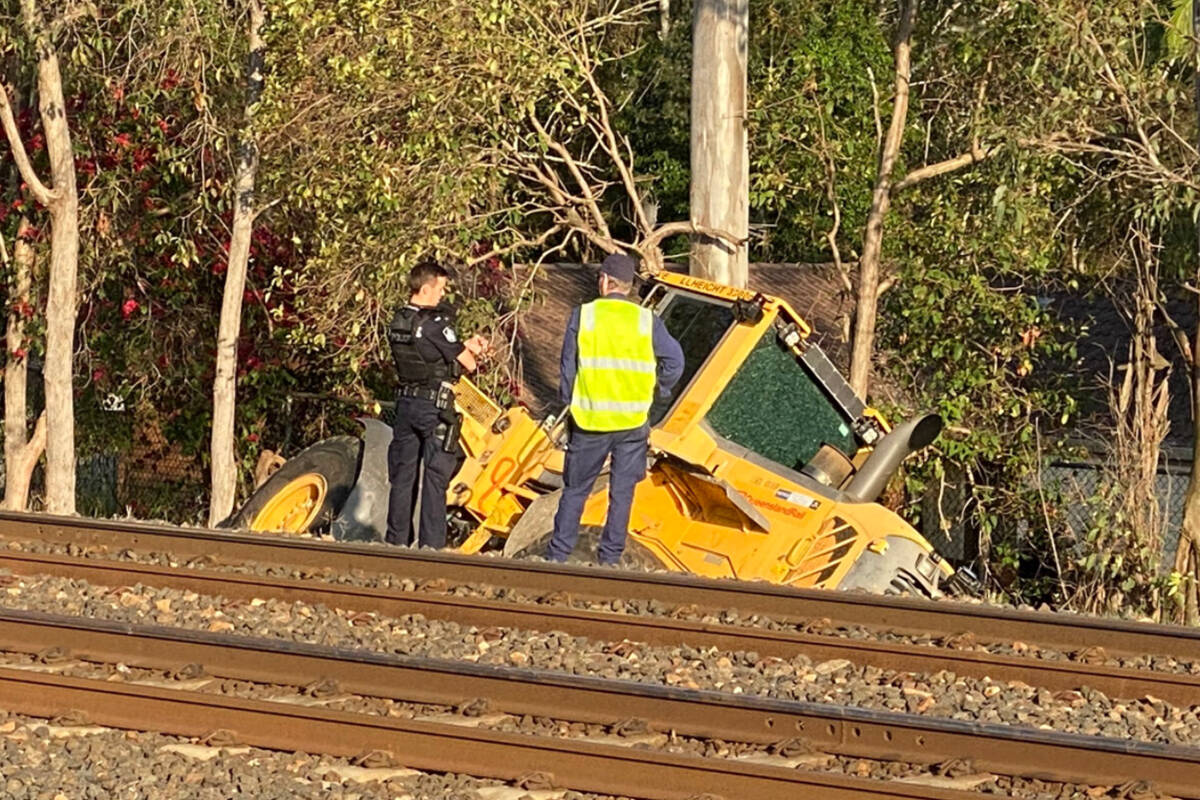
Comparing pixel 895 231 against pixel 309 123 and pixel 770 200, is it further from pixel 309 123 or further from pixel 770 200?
pixel 309 123

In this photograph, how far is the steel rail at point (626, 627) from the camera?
834 cm

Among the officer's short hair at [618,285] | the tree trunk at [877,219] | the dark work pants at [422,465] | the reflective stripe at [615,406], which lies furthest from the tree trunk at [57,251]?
the reflective stripe at [615,406]

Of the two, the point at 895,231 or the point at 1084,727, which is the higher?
the point at 895,231

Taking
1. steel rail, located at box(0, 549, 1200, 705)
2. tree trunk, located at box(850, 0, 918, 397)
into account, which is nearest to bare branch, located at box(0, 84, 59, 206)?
steel rail, located at box(0, 549, 1200, 705)

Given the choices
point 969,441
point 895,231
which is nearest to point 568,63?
point 895,231

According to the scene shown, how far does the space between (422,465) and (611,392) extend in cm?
141

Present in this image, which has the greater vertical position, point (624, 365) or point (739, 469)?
point (624, 365)

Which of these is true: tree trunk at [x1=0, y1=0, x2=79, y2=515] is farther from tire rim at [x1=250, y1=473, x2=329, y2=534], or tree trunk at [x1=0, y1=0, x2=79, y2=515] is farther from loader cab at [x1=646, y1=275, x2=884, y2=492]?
loader cab at [x1=646, y1=275, x2=884, y2=492]

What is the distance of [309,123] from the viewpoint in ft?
47.4

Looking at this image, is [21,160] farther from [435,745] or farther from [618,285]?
[435,745]

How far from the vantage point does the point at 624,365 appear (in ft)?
34.6

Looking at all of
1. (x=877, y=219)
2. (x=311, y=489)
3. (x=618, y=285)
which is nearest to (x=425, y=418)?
(x=618, y=285)

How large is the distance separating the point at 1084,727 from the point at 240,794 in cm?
321

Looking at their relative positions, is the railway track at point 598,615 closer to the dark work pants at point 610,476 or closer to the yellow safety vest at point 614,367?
the dark work pants at point 610,476
